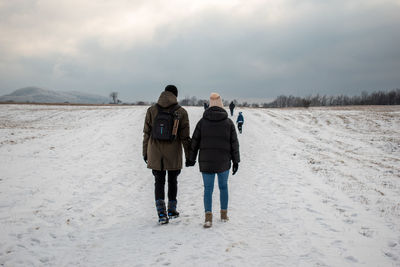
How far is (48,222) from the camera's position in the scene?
5.11 metres

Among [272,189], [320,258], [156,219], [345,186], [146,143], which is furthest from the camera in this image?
[345,186]

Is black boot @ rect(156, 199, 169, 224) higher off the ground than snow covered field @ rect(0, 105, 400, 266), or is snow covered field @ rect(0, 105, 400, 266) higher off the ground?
black boot @ rect(156, 199, 169, 224)

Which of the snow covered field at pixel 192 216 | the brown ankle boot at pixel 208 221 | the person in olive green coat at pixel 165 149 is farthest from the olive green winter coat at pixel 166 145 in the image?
the snow covered field at pixel 192 216

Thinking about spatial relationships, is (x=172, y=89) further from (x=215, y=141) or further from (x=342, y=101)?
(x=342, y=101)

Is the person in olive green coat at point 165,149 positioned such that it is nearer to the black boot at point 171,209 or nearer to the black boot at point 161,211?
the black boot at point 161,211

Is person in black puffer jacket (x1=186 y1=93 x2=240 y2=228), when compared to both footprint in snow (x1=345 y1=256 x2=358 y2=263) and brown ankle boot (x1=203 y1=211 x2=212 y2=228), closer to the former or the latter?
brown ankle boot (x1=203 y1=211 x2=212 y2=228)

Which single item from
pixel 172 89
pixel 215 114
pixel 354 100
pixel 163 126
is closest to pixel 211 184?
pixel 215 114

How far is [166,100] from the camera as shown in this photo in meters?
4.77

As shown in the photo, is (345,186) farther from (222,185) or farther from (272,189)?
(222,185)

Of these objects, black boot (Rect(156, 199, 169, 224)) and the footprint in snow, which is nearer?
the footprint in snow

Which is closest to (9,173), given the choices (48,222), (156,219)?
(48,222)

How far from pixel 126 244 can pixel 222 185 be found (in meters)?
2.11

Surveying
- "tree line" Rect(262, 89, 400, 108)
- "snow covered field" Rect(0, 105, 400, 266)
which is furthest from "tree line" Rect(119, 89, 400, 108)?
"snow covered field" Rect(0, 105, 400, 266)

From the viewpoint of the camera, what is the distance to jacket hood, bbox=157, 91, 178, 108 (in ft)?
15.6
